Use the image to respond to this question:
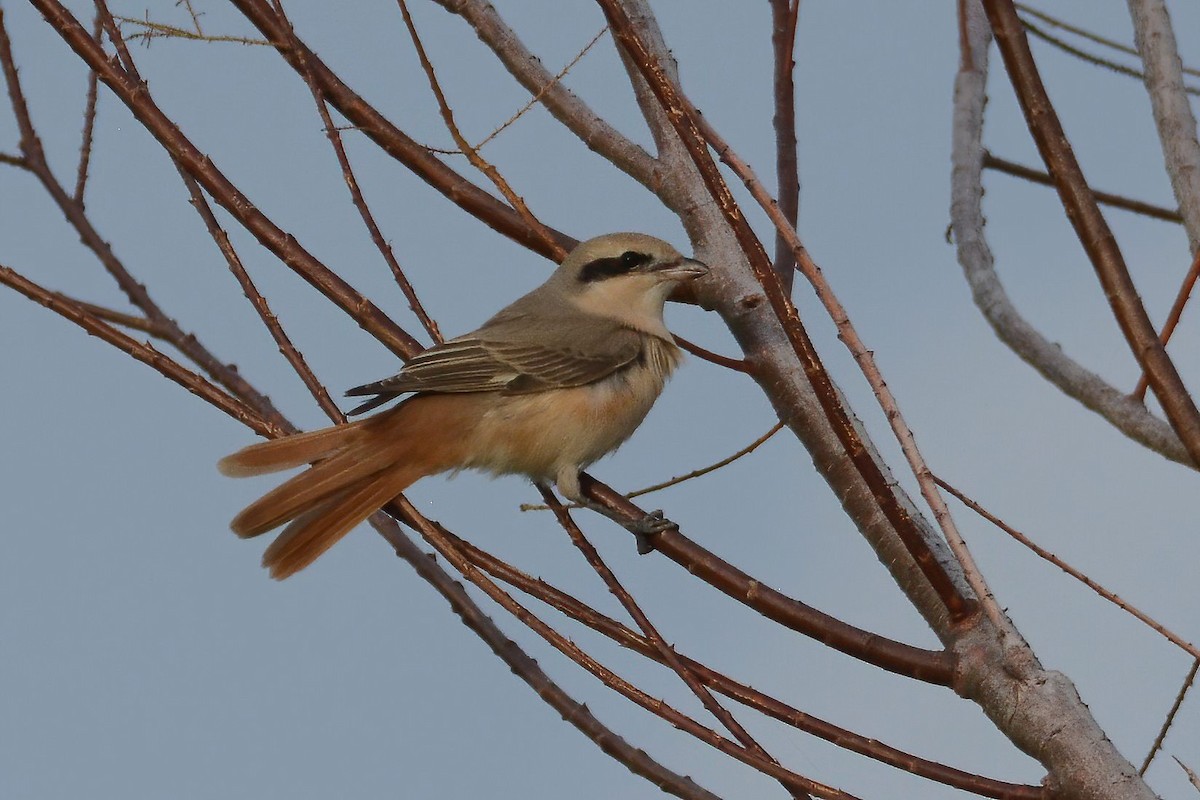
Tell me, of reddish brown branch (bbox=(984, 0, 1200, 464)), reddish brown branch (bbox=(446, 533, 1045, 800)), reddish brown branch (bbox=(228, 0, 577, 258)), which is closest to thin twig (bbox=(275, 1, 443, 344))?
reddish brown branch (bbox=(228, 0, 577, 258))

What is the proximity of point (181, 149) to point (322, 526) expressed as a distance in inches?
43.1

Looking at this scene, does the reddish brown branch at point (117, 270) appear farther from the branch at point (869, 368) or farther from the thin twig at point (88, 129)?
the branch at point (869, 368)

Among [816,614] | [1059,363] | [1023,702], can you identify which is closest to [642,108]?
[1059,363]

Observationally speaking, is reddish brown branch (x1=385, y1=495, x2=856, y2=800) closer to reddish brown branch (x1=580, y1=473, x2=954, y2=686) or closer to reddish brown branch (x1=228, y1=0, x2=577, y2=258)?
reddish brown branch (x1=580, y1=473, x2=954, y2=686)

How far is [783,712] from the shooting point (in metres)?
2.51

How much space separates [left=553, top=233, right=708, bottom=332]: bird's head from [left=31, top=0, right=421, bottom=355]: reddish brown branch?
1.42 m

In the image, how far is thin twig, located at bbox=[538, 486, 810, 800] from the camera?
2.34 meters

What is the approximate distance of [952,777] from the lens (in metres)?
2.40

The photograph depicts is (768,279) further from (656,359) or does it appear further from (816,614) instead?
(656,359)

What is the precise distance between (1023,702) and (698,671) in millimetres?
675

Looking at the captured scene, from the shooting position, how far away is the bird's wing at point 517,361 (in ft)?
12.5

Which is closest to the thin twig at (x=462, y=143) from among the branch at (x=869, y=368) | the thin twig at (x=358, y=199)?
the thin twig at (x=358, y=199)

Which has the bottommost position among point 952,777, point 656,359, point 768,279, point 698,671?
point 952,777

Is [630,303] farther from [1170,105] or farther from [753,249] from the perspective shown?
[753,249]
